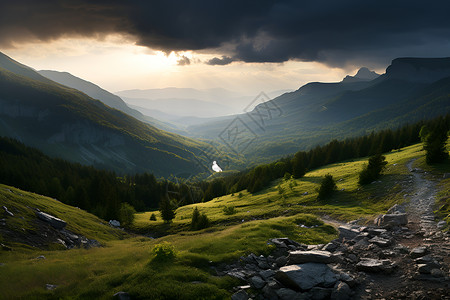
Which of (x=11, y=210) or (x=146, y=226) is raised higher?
(x=11, y=210)

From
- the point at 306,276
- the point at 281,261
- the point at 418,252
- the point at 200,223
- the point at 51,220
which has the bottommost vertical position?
the point at 200,223

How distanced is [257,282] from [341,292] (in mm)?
5277

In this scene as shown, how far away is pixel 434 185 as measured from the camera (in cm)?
3738

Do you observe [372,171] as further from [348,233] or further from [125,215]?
[125,215]

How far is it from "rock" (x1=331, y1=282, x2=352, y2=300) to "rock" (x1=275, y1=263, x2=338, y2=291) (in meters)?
0.67

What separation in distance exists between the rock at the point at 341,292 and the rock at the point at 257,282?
14.5 feet

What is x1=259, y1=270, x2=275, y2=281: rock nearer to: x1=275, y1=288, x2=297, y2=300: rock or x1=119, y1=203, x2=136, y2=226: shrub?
x1=275, y1=288, x2=297, y2=300: rock

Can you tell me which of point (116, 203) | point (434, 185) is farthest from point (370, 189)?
point (116, 203)

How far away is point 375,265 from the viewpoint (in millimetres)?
16109

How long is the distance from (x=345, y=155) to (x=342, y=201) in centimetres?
6759

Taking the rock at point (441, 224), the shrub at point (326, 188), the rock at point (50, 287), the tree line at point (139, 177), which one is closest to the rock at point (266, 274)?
the rock at point (50, 287)

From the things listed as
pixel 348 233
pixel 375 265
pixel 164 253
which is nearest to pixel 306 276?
pixel 375 265

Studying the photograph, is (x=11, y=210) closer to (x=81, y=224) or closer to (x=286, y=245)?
(x=81, y=224)

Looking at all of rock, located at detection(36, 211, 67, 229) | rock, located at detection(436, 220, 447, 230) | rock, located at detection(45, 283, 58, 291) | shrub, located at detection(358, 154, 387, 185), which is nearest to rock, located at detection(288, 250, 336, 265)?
rock, located at detection(436, 220, 447, 230)
